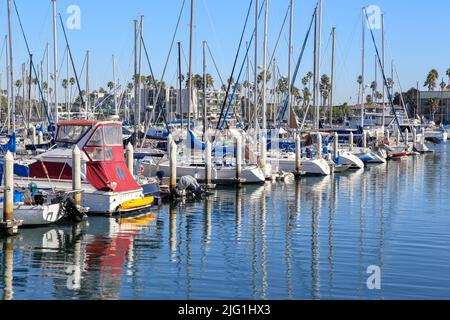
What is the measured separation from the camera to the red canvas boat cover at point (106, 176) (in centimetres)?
3167

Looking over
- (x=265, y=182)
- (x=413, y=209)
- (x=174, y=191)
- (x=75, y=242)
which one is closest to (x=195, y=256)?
(x=75, y=242)

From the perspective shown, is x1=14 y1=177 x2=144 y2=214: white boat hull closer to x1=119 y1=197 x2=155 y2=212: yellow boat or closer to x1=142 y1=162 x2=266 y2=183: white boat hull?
x1=119 y1=197 x2=155 y2=212: yellow boat

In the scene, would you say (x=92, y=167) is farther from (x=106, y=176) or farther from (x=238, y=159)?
(x=238, y=159)

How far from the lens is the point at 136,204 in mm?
32812

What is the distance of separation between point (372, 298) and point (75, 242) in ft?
38.1

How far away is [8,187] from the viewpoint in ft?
85.0

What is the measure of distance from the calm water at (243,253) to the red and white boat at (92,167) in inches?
50.1

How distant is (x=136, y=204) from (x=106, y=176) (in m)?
2.03

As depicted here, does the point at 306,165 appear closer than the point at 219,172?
No

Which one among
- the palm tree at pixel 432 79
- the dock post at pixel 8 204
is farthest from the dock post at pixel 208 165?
the palm tree at pixel 432 79
